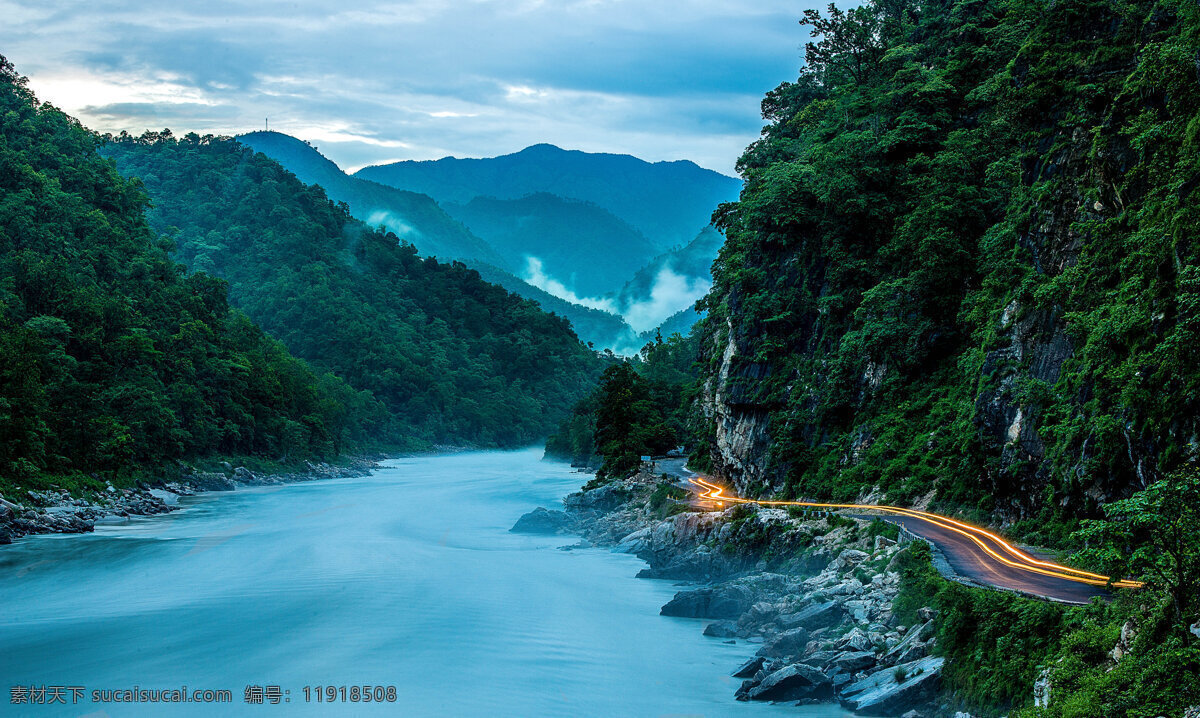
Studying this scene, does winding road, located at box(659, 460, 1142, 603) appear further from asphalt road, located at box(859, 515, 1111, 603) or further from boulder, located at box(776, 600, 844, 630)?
boulder, located at box(776, 600, 844, 630)

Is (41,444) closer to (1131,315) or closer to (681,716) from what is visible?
(681,716)

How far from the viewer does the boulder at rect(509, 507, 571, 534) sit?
163 feet

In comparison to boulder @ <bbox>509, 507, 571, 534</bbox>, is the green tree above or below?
above

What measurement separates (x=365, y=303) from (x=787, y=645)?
13690cm

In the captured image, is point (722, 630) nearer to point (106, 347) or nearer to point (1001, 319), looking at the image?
point (1001, 319)

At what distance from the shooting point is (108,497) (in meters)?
52.3

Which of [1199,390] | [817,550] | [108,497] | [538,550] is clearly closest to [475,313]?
[108,497]

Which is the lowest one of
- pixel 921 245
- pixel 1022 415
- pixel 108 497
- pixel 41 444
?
pixel 108 497

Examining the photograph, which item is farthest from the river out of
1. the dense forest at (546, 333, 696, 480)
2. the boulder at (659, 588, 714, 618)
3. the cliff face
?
the dense forest at (546, 333, 696, 480)

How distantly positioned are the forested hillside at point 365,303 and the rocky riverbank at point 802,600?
328 ft

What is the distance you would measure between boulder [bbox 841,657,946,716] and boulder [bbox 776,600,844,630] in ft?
14.2

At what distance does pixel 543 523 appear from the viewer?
50.4 meters

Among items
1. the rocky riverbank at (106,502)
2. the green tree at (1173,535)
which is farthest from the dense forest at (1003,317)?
the rocky riverbank at (106,502)

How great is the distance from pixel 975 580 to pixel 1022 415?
8665 millimetres
